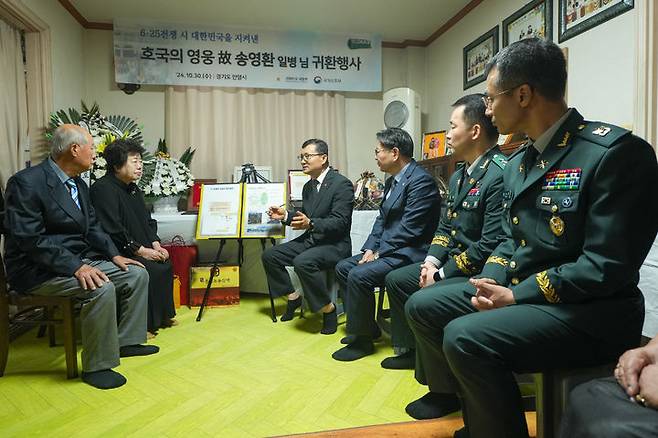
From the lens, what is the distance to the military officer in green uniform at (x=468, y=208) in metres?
1.57

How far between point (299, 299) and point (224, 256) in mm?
928

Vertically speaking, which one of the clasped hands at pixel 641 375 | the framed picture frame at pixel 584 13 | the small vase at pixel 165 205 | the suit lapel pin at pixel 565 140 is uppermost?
the framed picture frame at pixel 584 13

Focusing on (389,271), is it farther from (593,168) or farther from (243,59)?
(243,59)

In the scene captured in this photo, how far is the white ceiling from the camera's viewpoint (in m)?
3.73

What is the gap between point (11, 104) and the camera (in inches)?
118

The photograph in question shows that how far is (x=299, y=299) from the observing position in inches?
114

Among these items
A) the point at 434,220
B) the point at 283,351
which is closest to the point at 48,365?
the point at 283,351

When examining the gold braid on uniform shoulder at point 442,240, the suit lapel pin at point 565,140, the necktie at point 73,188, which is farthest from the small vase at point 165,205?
the suit lapel pin at point 565,140

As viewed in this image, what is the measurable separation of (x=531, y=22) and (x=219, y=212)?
2.80 m

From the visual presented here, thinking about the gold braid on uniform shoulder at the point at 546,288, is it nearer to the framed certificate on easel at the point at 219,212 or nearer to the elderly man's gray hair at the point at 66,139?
the elderly man's gray hair at the point at 66,139

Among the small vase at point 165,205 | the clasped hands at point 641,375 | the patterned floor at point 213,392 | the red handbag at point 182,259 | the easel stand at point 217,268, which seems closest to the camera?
the clasped hands at point 641,375

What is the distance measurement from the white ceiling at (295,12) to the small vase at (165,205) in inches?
72.4

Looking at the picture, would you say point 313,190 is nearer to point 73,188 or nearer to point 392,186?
point 392,186

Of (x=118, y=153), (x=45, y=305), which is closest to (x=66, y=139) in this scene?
(x=118, y=153)
